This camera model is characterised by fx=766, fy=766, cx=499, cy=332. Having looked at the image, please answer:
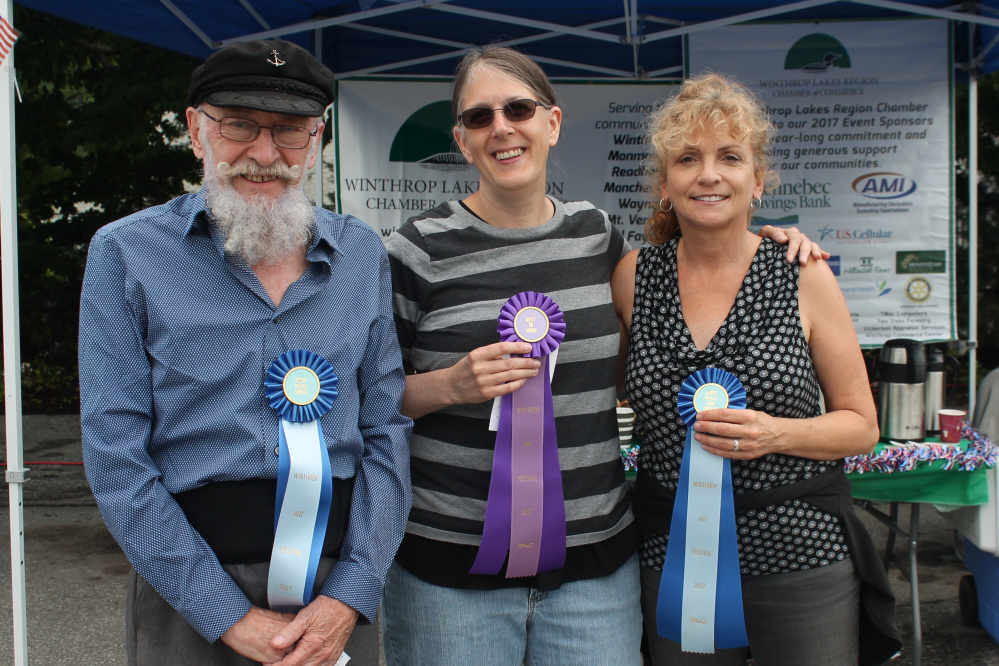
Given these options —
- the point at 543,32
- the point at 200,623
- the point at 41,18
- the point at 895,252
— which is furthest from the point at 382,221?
the point at 41,18

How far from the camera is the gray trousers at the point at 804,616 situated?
1.78m

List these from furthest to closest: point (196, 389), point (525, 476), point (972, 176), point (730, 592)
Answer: point (972, 176) → point (730, 592) → point (525, 476) → point (196, 389)

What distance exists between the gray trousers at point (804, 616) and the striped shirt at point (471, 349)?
0.35 m

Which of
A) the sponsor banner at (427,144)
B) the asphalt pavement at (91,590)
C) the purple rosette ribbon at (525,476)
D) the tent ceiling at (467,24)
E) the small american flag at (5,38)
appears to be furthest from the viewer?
the sponsor banner at (427,144)

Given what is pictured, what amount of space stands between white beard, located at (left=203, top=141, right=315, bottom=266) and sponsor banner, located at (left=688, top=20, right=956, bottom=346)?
335cm

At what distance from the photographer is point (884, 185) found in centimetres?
435

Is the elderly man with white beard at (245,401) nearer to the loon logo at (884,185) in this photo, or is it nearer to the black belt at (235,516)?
the black belt at (235,516)

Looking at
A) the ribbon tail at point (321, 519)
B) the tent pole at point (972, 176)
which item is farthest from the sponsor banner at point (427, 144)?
the ribbon tail at point (321, 519)

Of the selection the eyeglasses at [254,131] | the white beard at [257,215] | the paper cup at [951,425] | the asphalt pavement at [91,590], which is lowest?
the asphalt pavement at [91,590]

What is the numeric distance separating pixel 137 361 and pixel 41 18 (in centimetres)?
696

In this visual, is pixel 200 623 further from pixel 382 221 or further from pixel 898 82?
pixel 898 82

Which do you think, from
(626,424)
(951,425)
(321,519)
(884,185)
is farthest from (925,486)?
(321,519)

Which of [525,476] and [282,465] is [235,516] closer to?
[282,465]

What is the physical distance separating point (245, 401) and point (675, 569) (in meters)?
1.06
